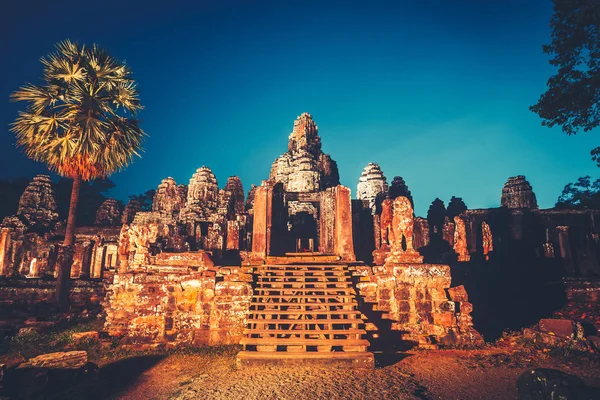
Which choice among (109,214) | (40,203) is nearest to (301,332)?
(40,203)

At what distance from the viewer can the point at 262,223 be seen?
12.0 m

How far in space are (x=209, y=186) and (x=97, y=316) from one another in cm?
1925

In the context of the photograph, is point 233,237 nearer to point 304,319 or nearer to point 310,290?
point 310,290

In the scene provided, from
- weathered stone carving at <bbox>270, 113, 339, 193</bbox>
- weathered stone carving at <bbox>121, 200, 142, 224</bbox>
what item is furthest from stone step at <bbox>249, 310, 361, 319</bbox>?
weathered stone carving at <bbox>121, 200, 142, 224</bbox>

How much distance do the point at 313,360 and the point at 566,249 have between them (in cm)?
1364

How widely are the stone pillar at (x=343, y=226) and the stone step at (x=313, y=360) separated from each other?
481cm

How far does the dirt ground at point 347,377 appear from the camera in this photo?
18.3 feet

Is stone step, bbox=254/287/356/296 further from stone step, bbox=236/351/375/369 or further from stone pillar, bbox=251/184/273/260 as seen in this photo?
stone pillar, bbox=251/184/273/260

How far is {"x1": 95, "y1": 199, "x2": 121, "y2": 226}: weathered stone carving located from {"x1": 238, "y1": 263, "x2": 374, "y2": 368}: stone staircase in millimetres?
21719

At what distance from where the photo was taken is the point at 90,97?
41.2ft

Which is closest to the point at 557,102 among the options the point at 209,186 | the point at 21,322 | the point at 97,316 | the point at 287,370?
the point at 287,370

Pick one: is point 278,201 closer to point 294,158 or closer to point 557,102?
point 557,102

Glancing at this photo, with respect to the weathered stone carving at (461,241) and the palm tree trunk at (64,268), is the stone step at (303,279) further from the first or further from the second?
the palm tree trunk at (64,268)

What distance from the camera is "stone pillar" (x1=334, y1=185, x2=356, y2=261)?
1135 centimetres
